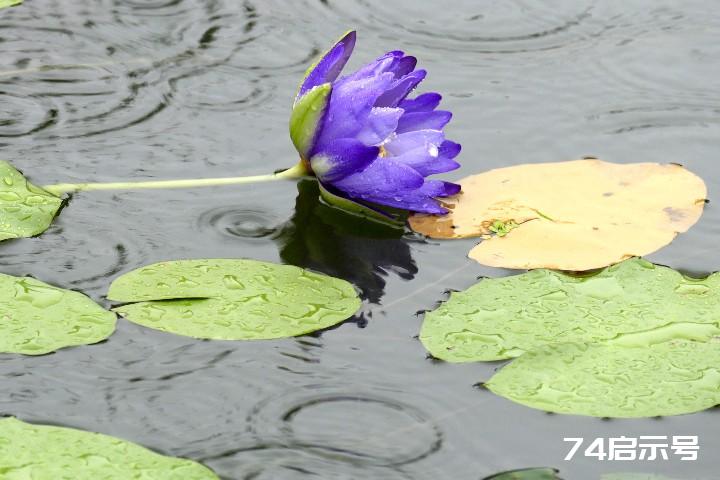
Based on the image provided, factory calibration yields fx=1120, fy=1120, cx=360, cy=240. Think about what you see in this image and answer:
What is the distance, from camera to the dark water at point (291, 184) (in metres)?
1.79

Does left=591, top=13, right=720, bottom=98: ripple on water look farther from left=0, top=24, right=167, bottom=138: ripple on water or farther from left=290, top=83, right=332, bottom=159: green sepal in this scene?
left=0, top=24, right=167, bottom=138: ripple on water

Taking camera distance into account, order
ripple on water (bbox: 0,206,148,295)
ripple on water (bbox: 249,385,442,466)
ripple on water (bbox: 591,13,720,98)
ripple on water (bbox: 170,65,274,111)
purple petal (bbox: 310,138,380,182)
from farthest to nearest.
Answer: ripple on water (bbox: 591,13,720,98)
ripple on water (bbox: 170,65,274,111)
purple petal (bbox: 310,138,380,182)
ripple on water (bbox: 0,206,148,295)
ripple on water (bbox: 249,385,442,466)

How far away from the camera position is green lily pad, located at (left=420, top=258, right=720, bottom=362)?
78.4 inches

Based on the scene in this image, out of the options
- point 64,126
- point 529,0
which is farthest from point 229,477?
point 529,0

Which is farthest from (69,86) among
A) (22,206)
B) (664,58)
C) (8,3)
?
(664,58)

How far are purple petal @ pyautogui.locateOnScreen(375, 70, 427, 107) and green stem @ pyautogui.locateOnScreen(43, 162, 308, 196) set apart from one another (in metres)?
0.25

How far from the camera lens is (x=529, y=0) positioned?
3.49m

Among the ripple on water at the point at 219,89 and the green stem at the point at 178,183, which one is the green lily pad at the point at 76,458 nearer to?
the green stem at the point at 178,183

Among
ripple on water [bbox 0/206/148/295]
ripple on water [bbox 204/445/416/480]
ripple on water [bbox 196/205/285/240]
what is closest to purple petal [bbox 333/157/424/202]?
ripple on water [bbox 196/205/285/240]

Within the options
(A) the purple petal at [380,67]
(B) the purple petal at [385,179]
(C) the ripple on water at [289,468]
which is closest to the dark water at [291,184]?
(C) the ripple on water at [289,468]

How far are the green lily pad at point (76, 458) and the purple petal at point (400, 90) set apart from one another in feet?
3.25

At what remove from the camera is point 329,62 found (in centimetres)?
237

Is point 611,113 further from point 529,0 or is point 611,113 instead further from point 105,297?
point 105,297

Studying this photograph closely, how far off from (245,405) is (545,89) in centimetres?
151
